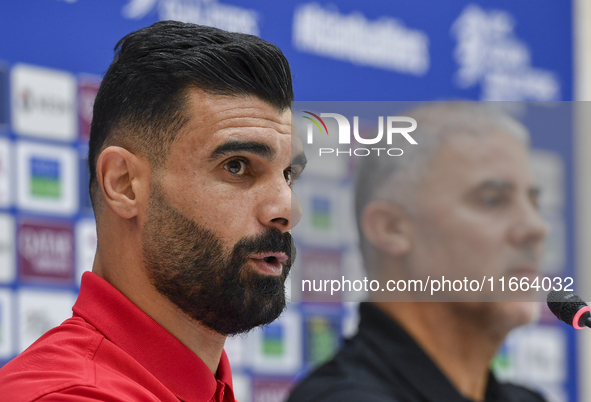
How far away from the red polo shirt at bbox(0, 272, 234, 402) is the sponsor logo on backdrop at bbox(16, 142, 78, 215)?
3.36 ft

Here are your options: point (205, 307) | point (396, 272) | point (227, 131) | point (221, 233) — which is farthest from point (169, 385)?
point (396, 272)

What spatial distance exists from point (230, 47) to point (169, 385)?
2.17ft

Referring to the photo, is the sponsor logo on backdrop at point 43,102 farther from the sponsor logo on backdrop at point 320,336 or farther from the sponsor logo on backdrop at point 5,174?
the sponsor logo on backdrop at point 320,336

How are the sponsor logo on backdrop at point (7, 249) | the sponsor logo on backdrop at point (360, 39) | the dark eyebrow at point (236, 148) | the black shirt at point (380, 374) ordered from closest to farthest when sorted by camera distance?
the dark eyebrow at point (236, 148) → the black shirt at point (380, 374) → the sponsor logo on backdrop at point (7, 249) → the sponsor logo on backdrop at point (360, 39)

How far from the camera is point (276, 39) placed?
2988mm

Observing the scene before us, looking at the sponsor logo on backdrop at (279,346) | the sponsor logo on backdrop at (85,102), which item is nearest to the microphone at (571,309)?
the sponsor logo on backdrop at (279,346)

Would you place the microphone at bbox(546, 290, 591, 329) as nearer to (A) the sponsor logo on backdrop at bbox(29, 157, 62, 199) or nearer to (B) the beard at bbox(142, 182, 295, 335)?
(B) the beard at bbox(142, 182, 295, 335)

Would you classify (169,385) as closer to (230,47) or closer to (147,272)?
(147,272)

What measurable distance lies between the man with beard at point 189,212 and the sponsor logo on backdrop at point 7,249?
0.91 metres

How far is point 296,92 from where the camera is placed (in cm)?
302

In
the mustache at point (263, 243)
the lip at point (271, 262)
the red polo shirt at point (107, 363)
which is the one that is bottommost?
the red polo shirt at point (107, 363)

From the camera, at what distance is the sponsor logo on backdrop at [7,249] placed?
2.29 meters

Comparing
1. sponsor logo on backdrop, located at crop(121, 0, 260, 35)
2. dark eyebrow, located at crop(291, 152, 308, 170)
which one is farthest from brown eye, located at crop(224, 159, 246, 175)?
sponsor logo on backdrop, located at crop(121, 0, 260, 35)

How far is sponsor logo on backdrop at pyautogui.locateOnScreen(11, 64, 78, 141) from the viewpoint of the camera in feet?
7.80
